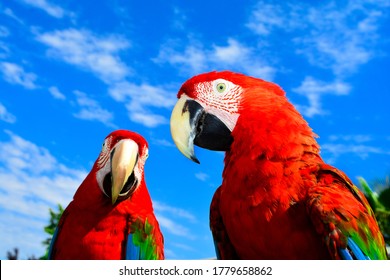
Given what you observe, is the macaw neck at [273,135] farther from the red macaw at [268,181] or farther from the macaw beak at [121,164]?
the macaw beak at [121,164]

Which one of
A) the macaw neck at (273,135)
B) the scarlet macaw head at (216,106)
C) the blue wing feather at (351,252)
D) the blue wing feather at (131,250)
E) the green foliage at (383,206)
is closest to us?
the blue wing feather at (351,252)

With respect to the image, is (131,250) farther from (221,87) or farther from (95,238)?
(221,87)

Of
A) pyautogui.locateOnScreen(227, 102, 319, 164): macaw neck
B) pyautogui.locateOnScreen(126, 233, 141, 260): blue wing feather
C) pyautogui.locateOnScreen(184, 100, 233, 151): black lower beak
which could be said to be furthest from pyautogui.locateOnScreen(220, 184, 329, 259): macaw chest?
pyautogui.locateOnScreen(126, 233, 141, 260): blue wing feather

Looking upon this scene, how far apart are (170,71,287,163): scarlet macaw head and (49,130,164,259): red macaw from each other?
0.57m

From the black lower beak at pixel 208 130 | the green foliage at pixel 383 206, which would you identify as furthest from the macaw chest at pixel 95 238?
the green foliage at pixel 383 206

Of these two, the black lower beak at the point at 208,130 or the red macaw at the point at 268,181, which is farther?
→ the black lower beak at the point at 208,130

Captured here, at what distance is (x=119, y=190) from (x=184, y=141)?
635 millimetres

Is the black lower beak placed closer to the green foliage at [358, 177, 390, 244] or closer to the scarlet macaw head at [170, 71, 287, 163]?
the scarlet macaw head at [170, 71, 287, 163]

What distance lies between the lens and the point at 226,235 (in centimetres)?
214

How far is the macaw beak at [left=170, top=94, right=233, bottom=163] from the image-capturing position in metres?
2.13

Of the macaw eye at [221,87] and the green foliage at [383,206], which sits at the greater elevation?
the green foliage at [383,206]

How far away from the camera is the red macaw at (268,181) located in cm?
180

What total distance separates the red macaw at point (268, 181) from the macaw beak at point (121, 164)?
523mm
